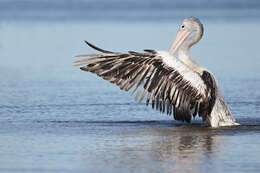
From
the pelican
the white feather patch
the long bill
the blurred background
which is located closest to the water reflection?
the pelican

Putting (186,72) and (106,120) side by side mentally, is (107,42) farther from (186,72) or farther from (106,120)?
(186,72)

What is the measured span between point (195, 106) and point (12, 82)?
17.1ft

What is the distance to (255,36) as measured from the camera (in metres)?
22.1

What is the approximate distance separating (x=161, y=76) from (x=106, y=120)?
1.13 meters

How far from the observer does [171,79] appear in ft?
31.6

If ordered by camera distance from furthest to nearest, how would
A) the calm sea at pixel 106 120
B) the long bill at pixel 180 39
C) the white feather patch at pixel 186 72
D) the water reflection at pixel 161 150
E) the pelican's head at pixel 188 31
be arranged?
the long bill at pixel 180 39, the pelican's head at pixel 188 31, the white feather patch at pixel 186 72, the calm sea at pixel 106 120, the water reflection at pixel 161 150

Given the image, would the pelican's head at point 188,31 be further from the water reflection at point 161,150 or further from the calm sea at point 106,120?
the water reflection at point 161,150

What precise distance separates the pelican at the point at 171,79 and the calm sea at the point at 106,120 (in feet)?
0.77

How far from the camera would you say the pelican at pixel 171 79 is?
31.5 ft

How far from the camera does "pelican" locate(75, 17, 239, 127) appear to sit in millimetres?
9609

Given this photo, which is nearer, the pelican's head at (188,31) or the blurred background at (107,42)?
the pelican's head at (188,31)

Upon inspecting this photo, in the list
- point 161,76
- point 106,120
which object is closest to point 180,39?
point 161,76

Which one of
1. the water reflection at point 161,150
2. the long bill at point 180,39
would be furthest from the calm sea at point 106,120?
the long bill at point 180,39

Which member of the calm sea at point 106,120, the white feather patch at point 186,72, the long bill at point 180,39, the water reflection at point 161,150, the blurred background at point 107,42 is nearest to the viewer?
the water reflection at point 161,150
